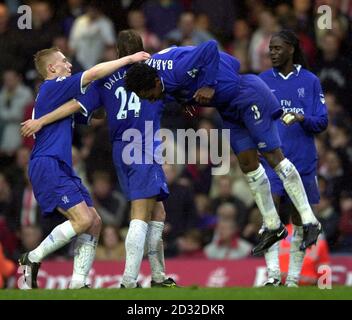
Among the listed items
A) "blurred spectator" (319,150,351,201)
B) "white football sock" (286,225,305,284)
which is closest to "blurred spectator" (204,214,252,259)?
"blurred spectator" (319,150,351,201)

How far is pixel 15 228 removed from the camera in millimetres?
16953

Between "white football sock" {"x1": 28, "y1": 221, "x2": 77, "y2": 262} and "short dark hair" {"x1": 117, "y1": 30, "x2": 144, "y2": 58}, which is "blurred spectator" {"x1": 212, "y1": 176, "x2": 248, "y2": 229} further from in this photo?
"short dark hair" {"x1": 117, "y1": 30, "x2": 144, "y2": 58}

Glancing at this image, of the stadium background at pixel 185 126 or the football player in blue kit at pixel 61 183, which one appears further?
the stadium background at pixel 185 126

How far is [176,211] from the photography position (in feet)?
54.4

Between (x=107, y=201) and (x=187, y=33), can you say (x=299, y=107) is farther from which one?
(x=187, y=33)

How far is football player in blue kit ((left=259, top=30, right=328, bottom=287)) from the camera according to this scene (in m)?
12.9

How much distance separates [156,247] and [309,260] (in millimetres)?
2615

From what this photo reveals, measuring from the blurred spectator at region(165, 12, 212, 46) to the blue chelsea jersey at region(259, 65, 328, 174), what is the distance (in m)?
5.03

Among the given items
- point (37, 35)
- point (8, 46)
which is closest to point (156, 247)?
point (37, 35)

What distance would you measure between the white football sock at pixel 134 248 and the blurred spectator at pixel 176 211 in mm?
4434

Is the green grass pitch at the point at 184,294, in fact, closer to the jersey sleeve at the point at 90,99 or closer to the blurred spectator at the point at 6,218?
the jersey sleeve at the point at 90,99

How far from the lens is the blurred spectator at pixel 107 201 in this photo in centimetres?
1681

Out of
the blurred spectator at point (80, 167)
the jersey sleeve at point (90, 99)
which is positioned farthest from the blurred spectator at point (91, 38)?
the jersey sleeve at point (90, 99)

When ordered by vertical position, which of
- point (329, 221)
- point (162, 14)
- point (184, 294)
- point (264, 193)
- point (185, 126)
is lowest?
point (184, 294)
